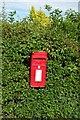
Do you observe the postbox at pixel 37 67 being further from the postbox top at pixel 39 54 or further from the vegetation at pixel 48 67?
the vegetation at pixel 48 67

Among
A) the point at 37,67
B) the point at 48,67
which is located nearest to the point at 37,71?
the point at 37,67

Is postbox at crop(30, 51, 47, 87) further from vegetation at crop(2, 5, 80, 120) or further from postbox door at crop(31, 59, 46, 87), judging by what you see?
vegetation at crop(2, 5, 80, 120)

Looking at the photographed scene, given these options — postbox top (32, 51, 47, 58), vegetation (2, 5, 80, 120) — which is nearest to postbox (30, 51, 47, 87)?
postbox top (32, 51, 47, 58)

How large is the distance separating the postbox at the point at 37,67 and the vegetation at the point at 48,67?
0.39 ft

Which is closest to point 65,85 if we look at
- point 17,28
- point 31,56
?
point 31,56

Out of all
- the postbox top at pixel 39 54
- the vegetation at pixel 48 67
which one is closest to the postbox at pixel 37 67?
the postbox top at pixel 39 54

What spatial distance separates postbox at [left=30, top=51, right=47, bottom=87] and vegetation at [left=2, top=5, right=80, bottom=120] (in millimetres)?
120

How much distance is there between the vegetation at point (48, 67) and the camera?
15.5 ft

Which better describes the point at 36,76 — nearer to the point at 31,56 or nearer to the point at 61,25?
the point at 31,56

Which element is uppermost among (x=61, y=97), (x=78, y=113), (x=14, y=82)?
(x=14, y=82)

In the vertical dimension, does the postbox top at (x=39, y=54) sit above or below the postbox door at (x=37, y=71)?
above

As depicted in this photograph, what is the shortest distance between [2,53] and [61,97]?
5.45 ft

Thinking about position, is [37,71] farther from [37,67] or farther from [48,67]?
[48,67]

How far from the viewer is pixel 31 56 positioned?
4.73m
